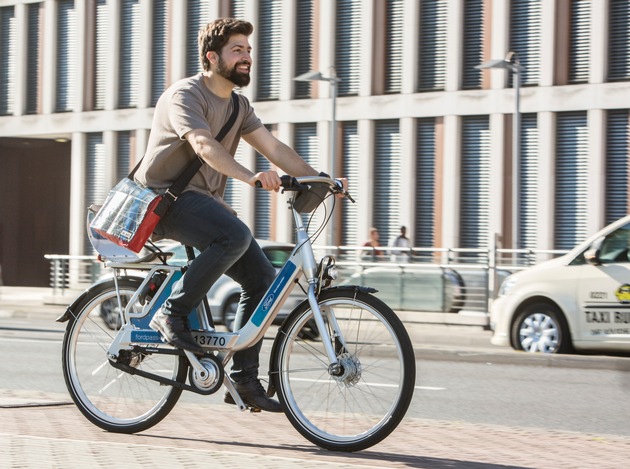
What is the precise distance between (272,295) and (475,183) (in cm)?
2525

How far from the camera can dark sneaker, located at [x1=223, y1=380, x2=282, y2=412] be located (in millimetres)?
5875

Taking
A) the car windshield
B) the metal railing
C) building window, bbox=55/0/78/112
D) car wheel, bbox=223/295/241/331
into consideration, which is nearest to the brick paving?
the car windshield

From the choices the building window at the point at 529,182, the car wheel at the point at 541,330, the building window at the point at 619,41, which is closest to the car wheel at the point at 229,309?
the car wheel at the point at 541,330

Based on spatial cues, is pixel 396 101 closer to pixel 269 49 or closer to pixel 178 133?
pixel 269 49

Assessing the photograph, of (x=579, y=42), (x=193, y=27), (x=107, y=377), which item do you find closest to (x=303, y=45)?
(x=193, y=27)

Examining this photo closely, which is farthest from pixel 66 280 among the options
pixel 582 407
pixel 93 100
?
pixel 582 407

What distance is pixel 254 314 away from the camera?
588 cm

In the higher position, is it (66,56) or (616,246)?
(66,56)

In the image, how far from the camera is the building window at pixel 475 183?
100ft

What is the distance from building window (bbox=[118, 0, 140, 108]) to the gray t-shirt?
31.3m

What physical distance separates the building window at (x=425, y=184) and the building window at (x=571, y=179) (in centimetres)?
Answer: 330

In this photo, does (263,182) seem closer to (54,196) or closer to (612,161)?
(612,161)

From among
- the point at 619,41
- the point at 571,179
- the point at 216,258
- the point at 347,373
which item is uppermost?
the point at 619,41

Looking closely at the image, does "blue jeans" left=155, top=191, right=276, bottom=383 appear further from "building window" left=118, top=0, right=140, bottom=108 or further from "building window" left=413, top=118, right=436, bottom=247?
"building window" left=118, top=0, right=140, bottom=108
